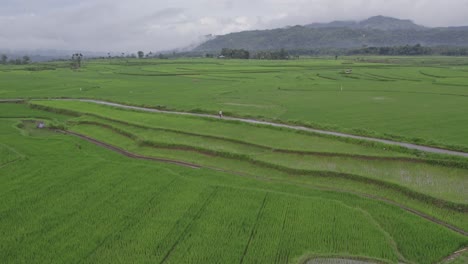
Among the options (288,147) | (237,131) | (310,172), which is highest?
(237,131)

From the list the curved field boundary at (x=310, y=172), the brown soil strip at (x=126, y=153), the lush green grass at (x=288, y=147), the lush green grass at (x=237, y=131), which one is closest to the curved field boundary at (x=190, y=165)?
the brown soil strip at (x=126, y=153)

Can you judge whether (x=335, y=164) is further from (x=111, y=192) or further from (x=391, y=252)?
(x=111, y=192)

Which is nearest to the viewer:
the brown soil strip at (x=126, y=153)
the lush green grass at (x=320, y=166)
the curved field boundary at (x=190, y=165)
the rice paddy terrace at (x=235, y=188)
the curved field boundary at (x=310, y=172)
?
the rice paddy terrace at (x=235, y=188)

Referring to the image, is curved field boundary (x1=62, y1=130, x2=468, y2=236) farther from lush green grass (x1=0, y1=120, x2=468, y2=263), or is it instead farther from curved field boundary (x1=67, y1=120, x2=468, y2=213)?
curved field boundary (x1=67, y1=120, x2=468, y2=213)

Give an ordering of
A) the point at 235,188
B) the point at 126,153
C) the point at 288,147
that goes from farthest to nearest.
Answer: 1. the point at 126,153
2. the point at 288,147
3. the point at 235,188

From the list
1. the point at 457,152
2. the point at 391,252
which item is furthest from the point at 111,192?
the point at 457,152

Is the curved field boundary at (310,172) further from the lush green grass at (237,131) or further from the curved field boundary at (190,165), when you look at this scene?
the lush green grass at (237,131)

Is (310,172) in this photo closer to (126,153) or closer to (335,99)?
(126,153)

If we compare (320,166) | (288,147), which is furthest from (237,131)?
(320,166)
